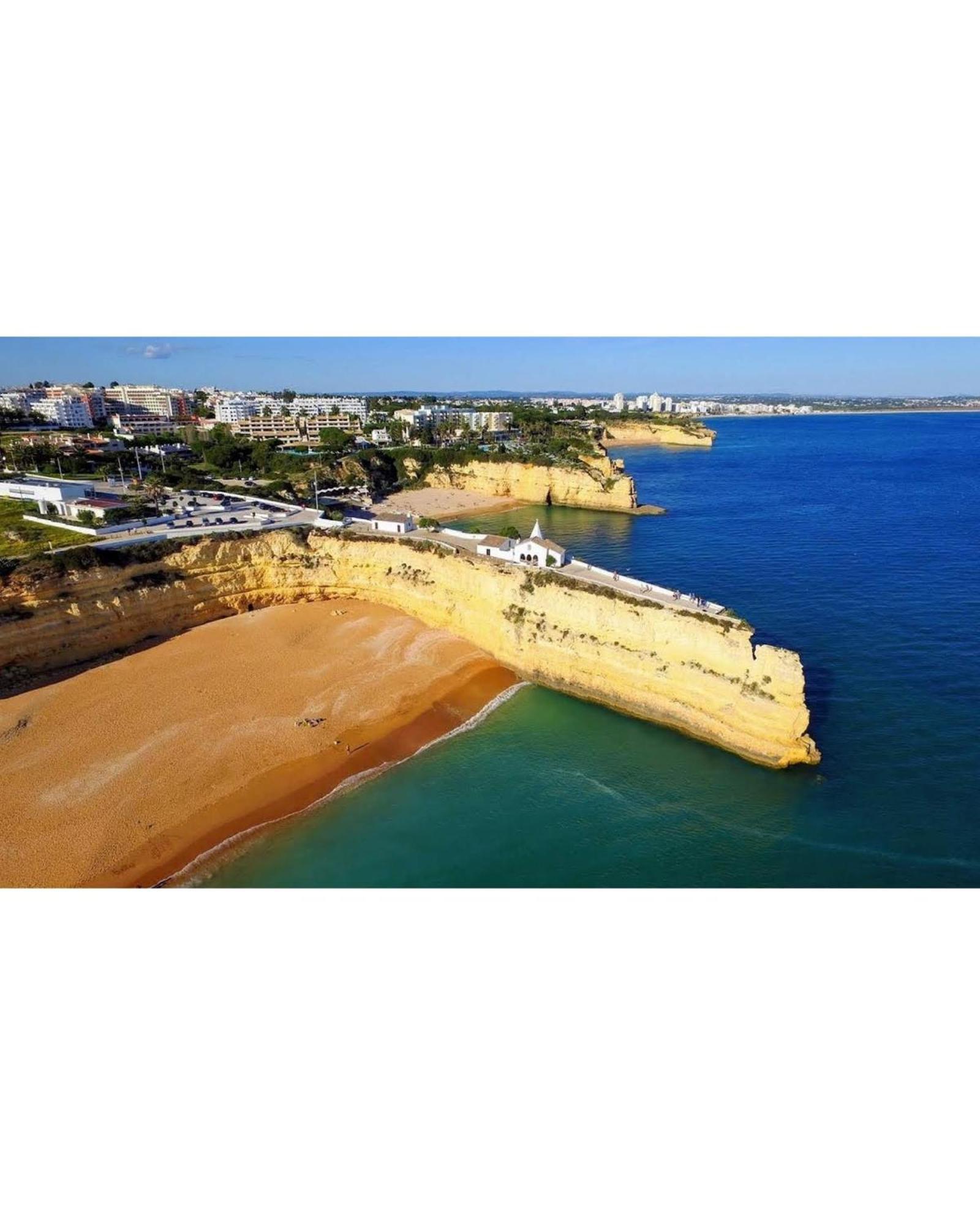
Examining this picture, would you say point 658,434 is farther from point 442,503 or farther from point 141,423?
point 141,423

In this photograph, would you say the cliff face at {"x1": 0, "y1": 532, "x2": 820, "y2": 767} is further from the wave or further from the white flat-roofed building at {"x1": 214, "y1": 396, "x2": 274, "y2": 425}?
the white flat-roofed building at {"x1": 214, "y1": 396, "x2": 274, "y2": 425}

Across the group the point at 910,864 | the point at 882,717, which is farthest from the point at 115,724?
the point at 882,717

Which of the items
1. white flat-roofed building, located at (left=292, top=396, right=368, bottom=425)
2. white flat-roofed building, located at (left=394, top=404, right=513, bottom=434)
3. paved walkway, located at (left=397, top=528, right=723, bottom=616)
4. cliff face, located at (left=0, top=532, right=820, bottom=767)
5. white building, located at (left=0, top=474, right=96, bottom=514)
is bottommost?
cliff face, located at (left=0, top=532, right=820, bottom=767)

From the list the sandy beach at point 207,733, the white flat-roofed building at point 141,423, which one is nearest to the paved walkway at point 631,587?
the sandy beach at point 207,733

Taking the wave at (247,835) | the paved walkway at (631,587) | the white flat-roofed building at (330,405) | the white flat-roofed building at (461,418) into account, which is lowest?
the wave at (247,835)

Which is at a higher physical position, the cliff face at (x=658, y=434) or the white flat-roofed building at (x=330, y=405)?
the white flat-roofed building at (x=330, y=405)

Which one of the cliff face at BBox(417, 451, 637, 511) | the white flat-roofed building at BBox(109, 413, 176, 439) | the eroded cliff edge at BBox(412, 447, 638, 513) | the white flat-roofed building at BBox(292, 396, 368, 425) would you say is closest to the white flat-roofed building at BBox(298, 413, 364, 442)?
the white flat-roofed building at BBox(292, 396, 368, 425)

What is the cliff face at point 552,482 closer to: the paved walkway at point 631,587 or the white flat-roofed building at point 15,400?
the paved walkway at point 631,587
